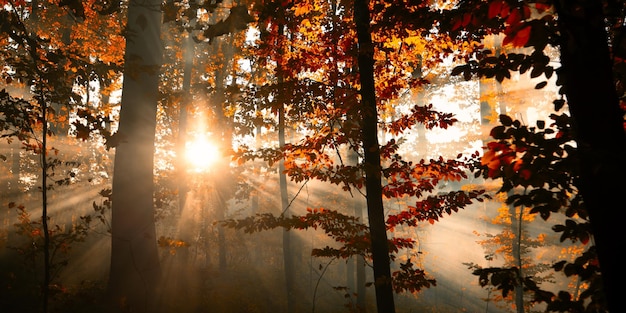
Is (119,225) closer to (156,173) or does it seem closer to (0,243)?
(0,243)

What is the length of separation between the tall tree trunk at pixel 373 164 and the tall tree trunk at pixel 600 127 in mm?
2842

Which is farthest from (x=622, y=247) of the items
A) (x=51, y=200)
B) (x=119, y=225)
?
(x=51, y=200)

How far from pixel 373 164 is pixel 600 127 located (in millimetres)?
3007

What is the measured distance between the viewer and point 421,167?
439 centimetres

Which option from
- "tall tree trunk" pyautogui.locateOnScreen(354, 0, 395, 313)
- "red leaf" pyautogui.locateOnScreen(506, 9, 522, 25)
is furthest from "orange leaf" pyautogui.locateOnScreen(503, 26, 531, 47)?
"tall tree trunk" pyautogui.locateOnScreen(354, 0, 395, 313)

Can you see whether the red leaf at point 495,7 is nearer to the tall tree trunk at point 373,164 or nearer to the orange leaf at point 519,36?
the orange leaf at point 519,36

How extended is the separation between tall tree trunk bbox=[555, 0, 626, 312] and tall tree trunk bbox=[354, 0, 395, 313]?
2.84 metres

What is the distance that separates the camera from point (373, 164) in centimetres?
448

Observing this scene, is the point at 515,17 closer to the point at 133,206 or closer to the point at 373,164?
the point at 373,164

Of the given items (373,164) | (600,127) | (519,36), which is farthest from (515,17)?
(373,164)

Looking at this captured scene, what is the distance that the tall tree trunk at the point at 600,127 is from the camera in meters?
1.48

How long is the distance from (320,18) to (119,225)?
5081 mm

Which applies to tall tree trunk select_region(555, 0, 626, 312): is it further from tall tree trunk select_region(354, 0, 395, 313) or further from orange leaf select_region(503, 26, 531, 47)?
tall tree trunk select_region(354, 0, 395, 313)

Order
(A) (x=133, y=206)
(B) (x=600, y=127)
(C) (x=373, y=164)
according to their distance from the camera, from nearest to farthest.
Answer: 1. (B) (x=600, y=127)
2. (C) (x=373, y=164)
3. (A) (x=133, y=206)
